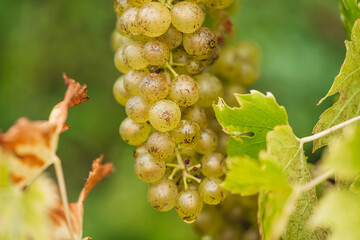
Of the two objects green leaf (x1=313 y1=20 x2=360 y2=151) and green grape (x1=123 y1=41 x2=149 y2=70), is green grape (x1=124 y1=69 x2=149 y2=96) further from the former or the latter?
green leaf (x1=313 y1=20 x2=360 y2=151)

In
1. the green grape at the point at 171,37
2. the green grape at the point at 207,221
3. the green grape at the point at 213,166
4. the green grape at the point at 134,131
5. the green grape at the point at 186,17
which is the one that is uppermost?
the green grape at the point at 186,17

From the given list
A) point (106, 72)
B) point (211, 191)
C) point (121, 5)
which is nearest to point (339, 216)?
point (211, 191)

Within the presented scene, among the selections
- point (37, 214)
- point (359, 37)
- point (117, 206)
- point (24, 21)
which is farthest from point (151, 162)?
point (24, 21)

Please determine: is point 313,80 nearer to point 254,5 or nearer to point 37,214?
point 254,5

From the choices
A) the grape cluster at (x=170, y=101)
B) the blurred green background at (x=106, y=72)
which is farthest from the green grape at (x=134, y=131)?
the blurred green background at (x=106, y=72)

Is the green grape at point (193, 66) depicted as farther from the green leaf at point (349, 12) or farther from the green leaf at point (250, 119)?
the green leaf at point (349, 12)

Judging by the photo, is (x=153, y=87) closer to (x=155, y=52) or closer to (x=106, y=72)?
(x=155, y=52)
